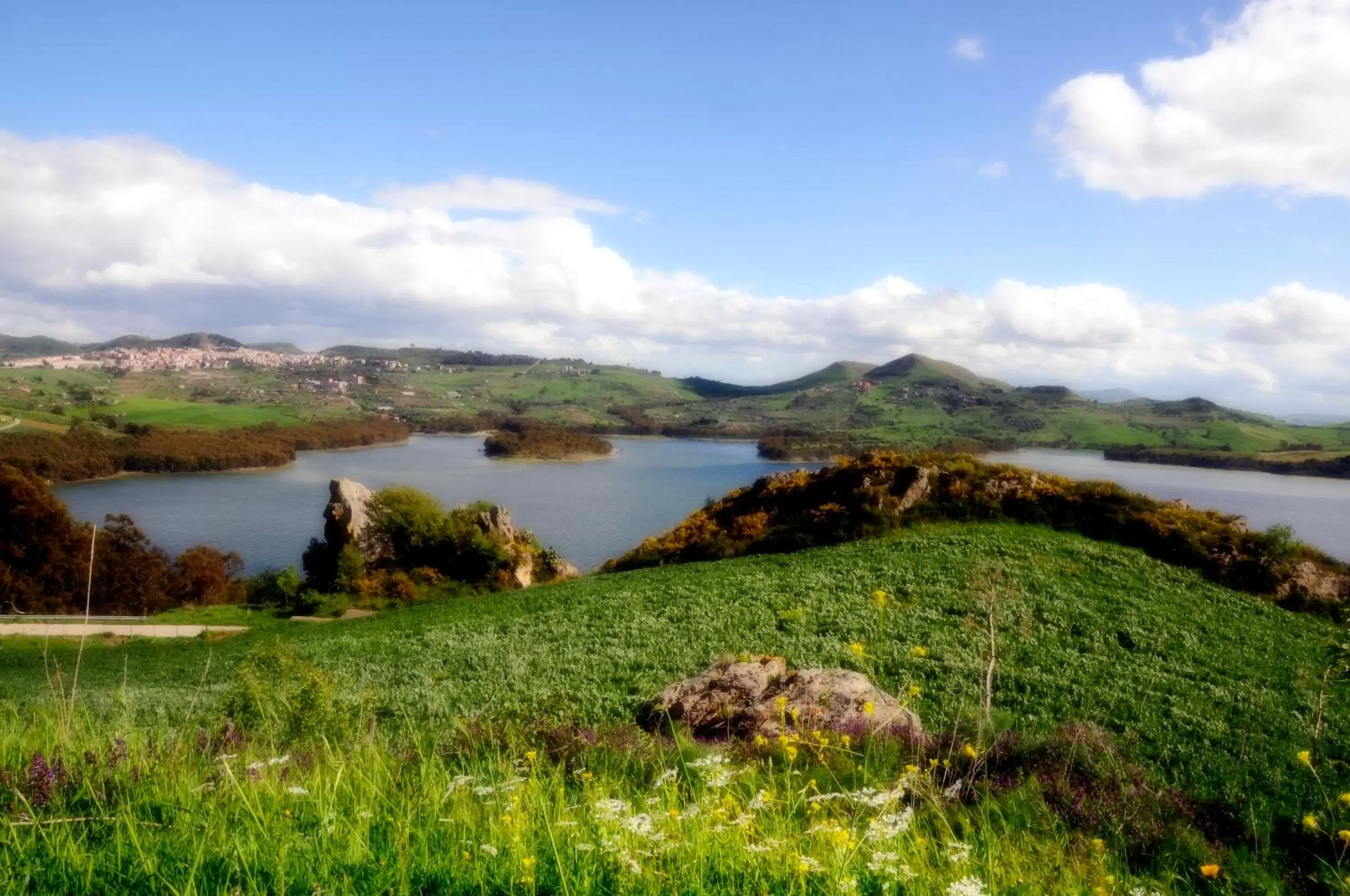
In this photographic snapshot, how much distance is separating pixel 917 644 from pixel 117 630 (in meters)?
27.5

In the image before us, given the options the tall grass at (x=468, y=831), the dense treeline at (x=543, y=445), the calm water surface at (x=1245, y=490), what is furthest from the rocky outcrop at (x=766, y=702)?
the dense treeline at (x=543, y=445)

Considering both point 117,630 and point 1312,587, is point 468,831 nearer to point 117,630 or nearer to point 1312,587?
point 1312,587

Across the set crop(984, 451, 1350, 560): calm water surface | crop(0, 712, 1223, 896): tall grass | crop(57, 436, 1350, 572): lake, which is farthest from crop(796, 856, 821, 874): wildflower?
crop(57, 436, 1350, 572): lake

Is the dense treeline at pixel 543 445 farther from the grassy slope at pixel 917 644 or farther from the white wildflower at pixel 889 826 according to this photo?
the white wildflower at pixel 889 826

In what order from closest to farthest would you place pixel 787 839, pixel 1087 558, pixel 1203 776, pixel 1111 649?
pixel 787 839 → pixel 1203 776 → pixel 1111 649 → pixel 1087 558

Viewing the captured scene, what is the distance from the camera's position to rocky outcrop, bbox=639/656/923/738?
611cm

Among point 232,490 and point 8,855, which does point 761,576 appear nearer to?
point 8,855

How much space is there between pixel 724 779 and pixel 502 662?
9594 mm

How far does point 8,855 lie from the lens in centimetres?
237

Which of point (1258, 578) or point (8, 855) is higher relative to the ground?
point (8, 855)

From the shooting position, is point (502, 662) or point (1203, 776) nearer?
point (1203, 776)

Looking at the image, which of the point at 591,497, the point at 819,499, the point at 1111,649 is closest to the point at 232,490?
the point at 591,497

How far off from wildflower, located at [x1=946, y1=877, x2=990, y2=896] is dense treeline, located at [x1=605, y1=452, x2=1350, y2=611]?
54.5ft

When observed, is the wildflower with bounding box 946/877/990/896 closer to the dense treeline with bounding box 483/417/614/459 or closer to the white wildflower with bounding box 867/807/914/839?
the white wildflower with bounding box 867/807/914/839
